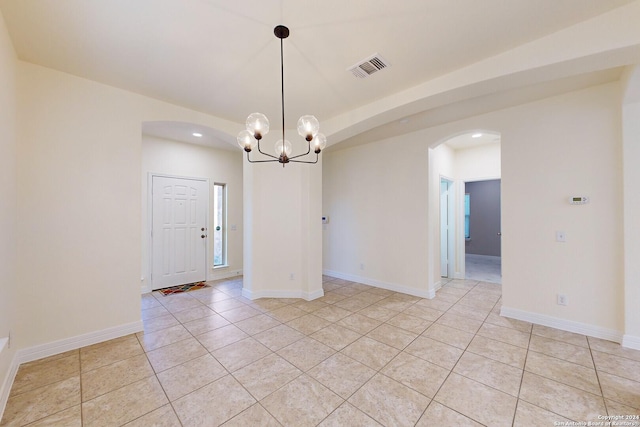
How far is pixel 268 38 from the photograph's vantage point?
6.77ft

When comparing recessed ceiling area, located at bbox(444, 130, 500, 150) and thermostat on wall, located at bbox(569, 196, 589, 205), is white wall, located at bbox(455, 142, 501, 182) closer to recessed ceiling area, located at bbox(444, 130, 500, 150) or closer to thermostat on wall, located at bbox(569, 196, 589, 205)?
recessed ceiling area, located at bbox(444, 130, 500, 150)

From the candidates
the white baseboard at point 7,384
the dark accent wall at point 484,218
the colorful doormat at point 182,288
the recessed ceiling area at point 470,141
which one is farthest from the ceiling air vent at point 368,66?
the dark accent wall at point 484,218

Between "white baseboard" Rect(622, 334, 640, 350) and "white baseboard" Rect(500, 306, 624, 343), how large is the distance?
80 millimetres

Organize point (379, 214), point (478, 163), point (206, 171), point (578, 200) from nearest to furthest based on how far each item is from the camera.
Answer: point (578, 200) → point (379, 214) → point (478, 163) → point (206, 171)

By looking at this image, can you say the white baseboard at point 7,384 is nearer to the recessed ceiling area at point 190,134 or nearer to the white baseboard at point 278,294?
the white baseboard at point 278,294

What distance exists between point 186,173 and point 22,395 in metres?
3.80

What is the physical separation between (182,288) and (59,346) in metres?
2.22

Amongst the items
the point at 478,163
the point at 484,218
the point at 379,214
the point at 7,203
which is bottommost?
the point at 484,218

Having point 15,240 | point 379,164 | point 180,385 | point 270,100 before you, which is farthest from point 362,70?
point 15,240

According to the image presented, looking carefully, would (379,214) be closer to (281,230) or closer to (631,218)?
(281,230)

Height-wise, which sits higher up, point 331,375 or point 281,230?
point 281,230

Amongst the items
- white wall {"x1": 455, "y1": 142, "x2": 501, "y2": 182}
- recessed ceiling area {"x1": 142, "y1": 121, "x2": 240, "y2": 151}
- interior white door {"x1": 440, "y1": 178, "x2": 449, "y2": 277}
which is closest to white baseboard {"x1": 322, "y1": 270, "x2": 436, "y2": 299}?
interior white door {"x1": 440, "y1": 178, "x2": 449, "y2": 277}

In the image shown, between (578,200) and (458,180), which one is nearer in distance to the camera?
(578,200)

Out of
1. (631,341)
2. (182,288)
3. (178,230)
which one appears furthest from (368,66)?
(182,288)
